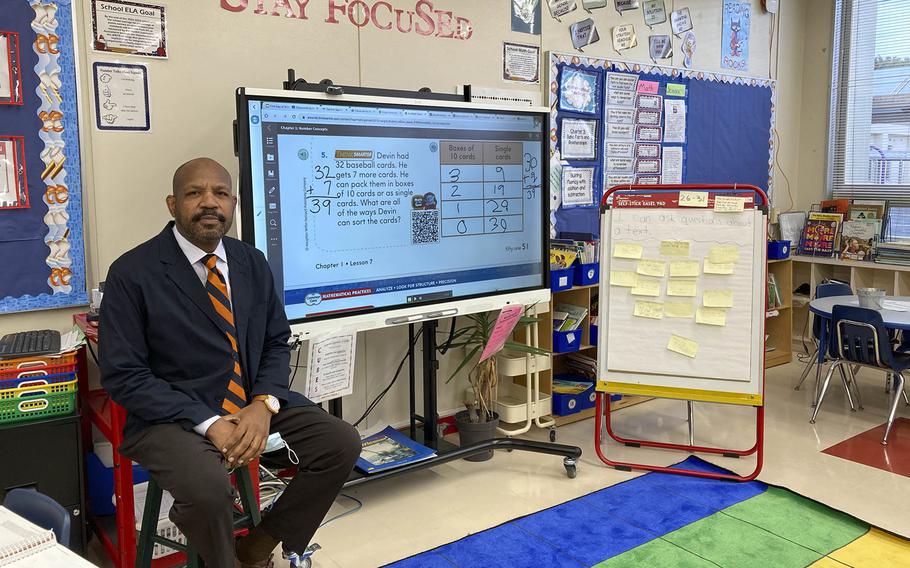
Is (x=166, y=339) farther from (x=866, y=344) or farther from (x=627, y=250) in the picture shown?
(x=866, y=344)

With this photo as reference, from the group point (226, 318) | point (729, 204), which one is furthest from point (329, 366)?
point (729, 204)

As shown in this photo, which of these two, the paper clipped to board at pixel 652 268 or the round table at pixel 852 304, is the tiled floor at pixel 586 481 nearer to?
the round table at pixel 852 304

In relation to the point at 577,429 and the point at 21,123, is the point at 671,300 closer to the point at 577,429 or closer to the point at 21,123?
the point at 577,429

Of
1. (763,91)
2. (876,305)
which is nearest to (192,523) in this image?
(876,305)

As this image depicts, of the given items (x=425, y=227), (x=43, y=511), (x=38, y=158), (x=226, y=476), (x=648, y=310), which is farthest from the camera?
(x=648, y=310)

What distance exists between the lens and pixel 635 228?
352cm

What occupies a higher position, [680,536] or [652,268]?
[652,268]

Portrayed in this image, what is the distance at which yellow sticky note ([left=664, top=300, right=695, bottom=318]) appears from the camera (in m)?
3.42

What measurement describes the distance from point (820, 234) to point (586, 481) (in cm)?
336

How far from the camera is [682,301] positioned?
11.3ft

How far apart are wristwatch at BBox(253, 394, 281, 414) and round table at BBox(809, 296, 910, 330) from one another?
306cm

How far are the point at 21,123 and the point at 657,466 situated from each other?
9.82 ft

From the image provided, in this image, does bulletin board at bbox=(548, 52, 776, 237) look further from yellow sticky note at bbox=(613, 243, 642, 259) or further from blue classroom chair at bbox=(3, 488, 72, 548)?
blue classroom chair at bbox=(3, 488, 72, 548)

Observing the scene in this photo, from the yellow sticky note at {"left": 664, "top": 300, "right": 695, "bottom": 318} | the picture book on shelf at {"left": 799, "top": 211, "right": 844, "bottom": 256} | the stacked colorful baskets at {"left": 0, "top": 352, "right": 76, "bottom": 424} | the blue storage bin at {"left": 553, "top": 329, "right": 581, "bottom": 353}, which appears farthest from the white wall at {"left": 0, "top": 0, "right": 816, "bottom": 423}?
the picture book on shelf at {"left": 799, "top": 211, "right": 844, "bottom": 256}
